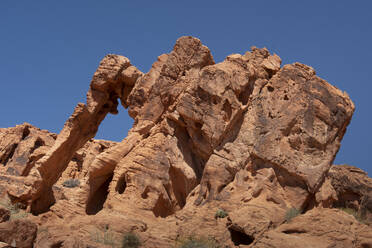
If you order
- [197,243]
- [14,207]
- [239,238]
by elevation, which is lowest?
[197,243]

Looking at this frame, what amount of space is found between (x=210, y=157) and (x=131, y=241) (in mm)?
4809

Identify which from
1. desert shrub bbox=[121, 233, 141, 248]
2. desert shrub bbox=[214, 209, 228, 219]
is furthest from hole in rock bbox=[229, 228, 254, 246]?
desert shrub bbox=[121, 233, 141, 248]

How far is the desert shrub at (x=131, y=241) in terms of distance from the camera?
13.5 meters

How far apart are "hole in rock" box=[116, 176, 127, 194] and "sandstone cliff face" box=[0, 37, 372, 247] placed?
39 millimetres

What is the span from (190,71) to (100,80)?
467 centimetres

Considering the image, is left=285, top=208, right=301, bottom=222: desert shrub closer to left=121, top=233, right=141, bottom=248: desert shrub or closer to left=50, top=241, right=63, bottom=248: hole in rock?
left=121, top=233, right=141, bottom=248: desert shrub

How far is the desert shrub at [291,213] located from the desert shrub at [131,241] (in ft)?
15.2

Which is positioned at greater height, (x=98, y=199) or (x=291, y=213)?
(x=98, y=199)

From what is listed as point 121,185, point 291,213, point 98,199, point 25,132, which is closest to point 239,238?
point 291,213

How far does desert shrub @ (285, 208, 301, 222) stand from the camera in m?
14.2

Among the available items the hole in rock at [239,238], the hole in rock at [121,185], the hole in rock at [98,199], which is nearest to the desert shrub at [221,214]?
the hole in rock at [239,238]

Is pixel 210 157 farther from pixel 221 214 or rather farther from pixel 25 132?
pixel 25 132

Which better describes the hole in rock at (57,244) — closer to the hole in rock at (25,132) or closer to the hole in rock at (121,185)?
the hole in rock at (121,185)

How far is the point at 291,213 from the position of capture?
14.5 metres
